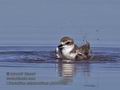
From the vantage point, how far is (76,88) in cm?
1747

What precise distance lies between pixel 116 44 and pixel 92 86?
5673mm

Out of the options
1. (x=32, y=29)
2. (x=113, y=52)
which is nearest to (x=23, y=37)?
(x=32, y=29)

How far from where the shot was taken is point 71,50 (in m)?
→ 23.0

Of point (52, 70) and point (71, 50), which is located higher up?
point (71, 50)

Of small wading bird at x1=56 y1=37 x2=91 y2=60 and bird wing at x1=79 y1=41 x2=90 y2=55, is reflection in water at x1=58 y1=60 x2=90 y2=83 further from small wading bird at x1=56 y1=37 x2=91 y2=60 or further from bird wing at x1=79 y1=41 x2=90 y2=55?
bird wing at x1=79 y1=41 x2=90 y2=55

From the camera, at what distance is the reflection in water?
18827 mm

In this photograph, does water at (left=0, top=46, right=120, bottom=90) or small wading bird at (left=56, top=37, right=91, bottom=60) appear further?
small wading bird at (left=56, top=37, right=91, bottom=60)

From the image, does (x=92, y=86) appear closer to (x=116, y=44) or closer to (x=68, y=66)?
(x=68, y=66)

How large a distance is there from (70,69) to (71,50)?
2886 millimetres

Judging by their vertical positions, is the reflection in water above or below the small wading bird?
below

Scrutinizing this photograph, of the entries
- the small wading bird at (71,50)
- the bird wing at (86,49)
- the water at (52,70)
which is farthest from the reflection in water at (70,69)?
the bird wing at (86,49)

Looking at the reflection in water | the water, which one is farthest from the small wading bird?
the reflection in water

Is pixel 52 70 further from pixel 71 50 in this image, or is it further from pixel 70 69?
pixel 71 50

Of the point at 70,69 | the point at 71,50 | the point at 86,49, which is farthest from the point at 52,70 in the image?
the point at 71,50
